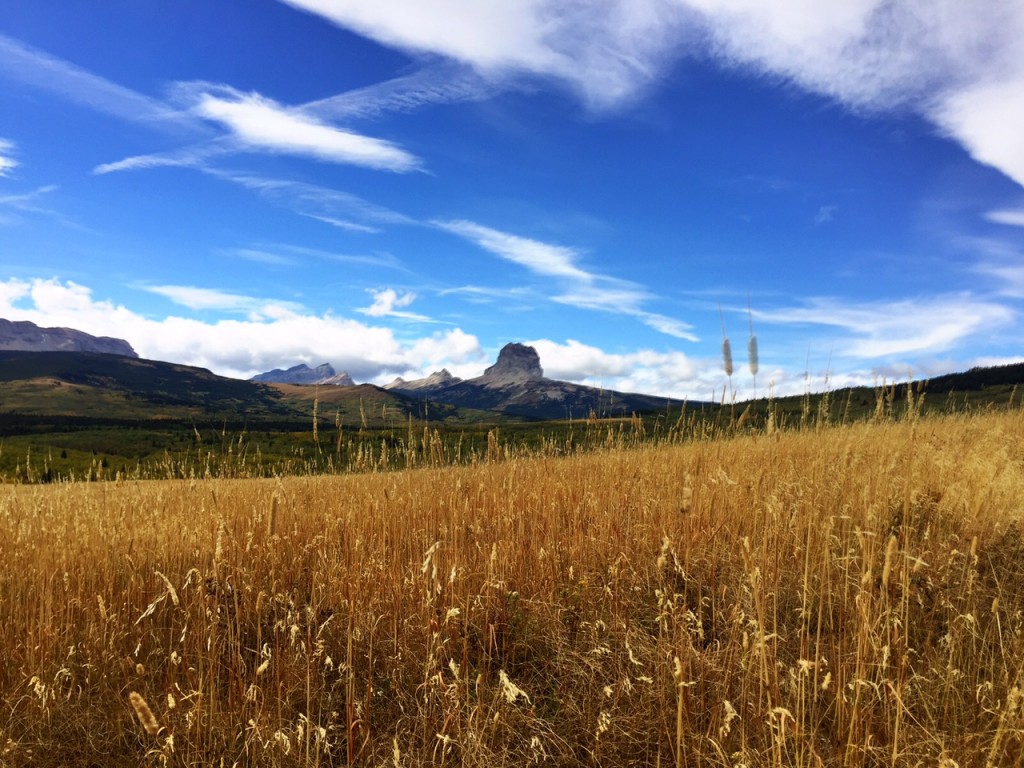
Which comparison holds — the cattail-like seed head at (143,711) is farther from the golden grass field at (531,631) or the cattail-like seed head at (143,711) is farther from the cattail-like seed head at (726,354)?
the cattail-like seed head at (726,354)

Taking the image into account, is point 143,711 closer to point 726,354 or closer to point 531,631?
point 531,631

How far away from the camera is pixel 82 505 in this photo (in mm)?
5750

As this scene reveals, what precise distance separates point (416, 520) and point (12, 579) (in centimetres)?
A: 282

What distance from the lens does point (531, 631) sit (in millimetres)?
3250

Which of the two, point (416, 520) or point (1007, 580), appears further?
point (416, 520)

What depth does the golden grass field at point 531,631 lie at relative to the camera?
222 cm

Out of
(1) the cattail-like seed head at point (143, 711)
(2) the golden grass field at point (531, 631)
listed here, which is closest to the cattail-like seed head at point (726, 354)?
(2) the golden grass field at point (531, 631)

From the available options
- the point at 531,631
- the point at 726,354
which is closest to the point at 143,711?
the point at 531,631

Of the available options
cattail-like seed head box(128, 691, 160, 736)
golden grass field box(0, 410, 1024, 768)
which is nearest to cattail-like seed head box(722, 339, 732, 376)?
golden grass field box(0, 410, 1024, 768)

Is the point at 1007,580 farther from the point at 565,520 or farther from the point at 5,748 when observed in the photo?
the point at 5,748

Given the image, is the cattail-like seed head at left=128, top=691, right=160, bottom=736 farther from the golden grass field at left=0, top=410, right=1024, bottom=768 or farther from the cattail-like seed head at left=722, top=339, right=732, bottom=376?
the cattail-like seed head at left=722, top=339, right=732, bottom=376

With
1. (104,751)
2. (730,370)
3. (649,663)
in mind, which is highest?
(730,370)

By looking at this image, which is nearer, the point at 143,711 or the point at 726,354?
the point at 143,711

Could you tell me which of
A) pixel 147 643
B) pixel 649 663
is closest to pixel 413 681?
pixel 649 663
